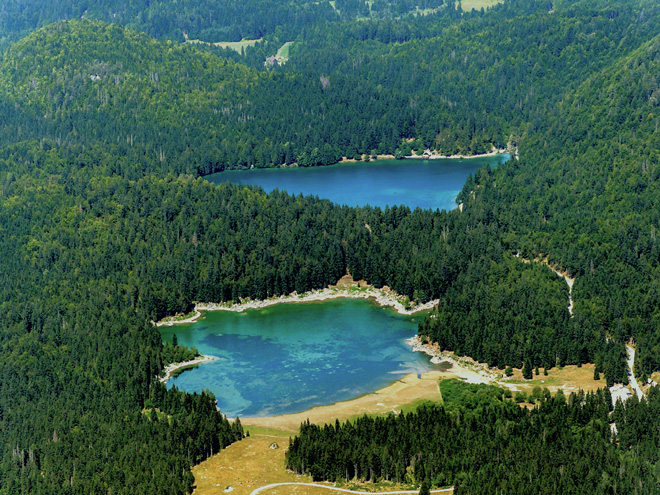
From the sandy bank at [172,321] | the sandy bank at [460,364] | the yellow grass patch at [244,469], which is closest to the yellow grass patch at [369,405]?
the sandy bank at [460,364]

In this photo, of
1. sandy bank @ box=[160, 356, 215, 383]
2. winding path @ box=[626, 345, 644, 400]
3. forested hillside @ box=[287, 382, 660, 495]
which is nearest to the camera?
forested hillside @ box=[287, 382, 660, 495]

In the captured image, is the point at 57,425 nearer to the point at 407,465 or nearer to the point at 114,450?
the point at 114,450

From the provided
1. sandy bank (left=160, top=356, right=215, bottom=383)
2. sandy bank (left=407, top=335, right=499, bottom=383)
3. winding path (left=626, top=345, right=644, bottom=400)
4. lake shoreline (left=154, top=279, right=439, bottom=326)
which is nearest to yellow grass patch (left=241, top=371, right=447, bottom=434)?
sandy bank (left=407, top=335, right=499, bottom=383)

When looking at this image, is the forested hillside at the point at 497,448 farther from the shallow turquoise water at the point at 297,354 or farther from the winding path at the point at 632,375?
the shallow turquoise water at the point at 297,354

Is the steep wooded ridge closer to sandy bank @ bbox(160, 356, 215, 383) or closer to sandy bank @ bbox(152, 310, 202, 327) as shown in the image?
sandy bank @ bbox(160, 356, 215, 383)

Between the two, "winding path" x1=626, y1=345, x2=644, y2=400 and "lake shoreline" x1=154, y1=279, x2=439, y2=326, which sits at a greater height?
"lake shoreline" x1=154, y1=279, x2=439, y2=326

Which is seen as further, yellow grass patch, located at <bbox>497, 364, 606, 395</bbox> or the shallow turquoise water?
the shallow turquoise water

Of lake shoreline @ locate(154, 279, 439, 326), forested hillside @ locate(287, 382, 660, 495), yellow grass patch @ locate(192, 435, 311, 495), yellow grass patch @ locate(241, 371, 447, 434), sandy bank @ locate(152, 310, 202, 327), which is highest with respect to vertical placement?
lake shoreline @ locate(154, 279, 439, 326)
